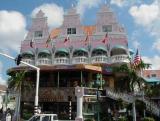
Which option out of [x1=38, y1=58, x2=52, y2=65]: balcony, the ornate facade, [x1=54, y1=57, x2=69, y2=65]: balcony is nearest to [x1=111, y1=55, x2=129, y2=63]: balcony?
the ornate facade

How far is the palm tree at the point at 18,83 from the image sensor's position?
1866 inches

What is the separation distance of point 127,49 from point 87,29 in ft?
28.1

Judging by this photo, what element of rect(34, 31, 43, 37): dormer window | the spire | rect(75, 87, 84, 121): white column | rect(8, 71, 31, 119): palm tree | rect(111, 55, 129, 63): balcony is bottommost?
rect(75, 87, 84, 121): white column

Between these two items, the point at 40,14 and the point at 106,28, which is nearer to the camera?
the point at 106,28

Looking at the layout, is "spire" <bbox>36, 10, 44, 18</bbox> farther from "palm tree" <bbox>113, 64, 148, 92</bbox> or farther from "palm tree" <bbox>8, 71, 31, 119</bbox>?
"palm tree" <bbox>113, 64, 148, 92</bbox>

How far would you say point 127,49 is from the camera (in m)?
52.3

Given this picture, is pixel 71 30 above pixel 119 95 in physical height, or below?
above

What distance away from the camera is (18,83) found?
156ft

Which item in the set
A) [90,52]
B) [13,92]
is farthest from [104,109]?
[13,92]

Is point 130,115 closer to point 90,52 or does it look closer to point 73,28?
point 90,52

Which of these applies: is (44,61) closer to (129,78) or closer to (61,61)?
(61,61)

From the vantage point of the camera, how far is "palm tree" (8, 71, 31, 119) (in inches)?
1866

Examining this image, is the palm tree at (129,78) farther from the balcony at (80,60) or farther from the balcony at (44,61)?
the balcony at (44,61)

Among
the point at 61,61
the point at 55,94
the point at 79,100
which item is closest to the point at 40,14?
the point at 61,61
